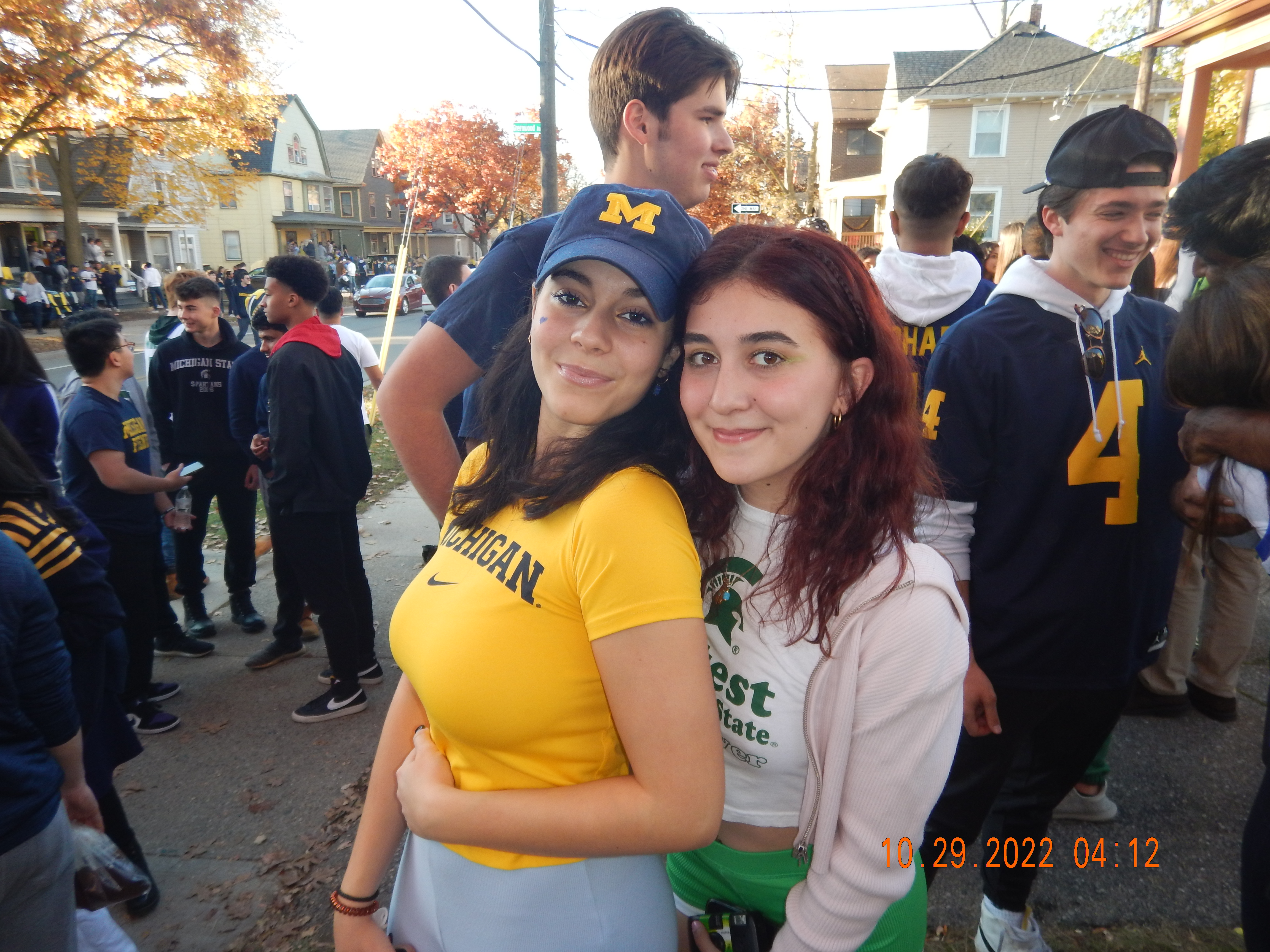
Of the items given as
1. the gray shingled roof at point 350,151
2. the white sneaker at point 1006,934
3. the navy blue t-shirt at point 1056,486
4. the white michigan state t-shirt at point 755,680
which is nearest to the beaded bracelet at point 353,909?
the white michigan state t-shirt at point 755,680

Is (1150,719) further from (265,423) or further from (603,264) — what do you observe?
(265,423)

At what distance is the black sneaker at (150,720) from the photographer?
386 cm

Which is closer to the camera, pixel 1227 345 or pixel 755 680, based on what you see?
pixel 755 680

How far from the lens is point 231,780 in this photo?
3.50 meters

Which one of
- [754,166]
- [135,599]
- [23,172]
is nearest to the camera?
[135,599]

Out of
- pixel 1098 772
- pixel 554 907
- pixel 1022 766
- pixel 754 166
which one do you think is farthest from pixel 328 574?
pixel 754 166

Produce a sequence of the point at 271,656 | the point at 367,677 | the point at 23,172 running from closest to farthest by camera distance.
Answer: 1. the point at 367,677
2. the point at 271,656
3. the point at 23,172

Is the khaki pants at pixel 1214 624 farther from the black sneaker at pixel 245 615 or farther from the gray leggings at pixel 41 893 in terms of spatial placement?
the black sneaker at pixel 245 615

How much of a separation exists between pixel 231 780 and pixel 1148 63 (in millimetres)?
17017

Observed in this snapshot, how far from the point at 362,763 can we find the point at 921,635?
10.3ft

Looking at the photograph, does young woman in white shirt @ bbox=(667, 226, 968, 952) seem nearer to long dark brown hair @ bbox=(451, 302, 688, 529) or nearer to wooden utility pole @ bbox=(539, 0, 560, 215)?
long dark brown hair @ bbox=(451, 302, 688, 529)

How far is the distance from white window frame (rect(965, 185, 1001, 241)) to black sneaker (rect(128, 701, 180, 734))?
26400 millimetres

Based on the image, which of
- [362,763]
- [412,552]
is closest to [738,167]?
[412,552]

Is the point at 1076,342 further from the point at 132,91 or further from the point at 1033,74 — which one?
the point at 1033,74
